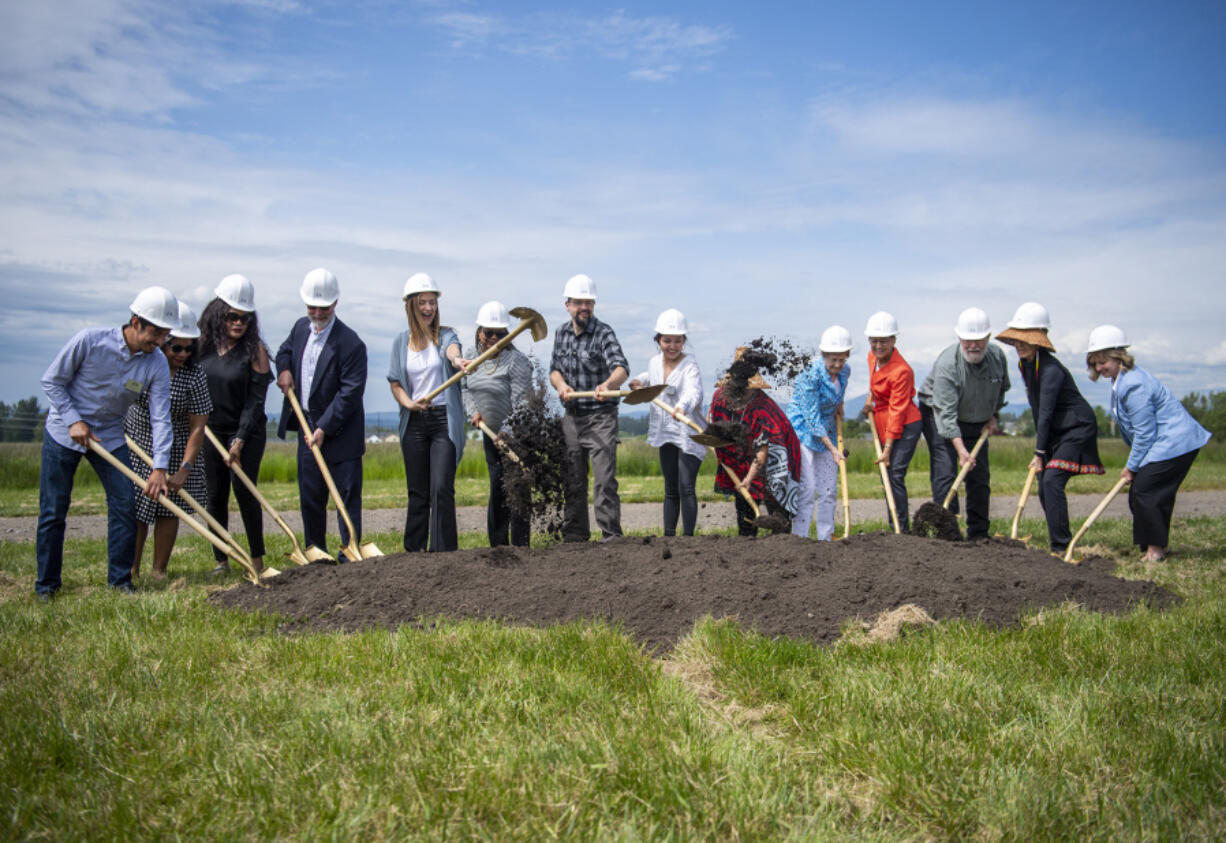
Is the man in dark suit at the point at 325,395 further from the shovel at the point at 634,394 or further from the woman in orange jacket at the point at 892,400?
the woman in orange jacket at the point at 892,400

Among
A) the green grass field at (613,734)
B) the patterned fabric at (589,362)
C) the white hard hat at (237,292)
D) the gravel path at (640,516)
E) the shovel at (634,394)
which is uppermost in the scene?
the white hard hat at (237,292)

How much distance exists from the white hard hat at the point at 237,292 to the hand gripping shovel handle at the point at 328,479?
719mm

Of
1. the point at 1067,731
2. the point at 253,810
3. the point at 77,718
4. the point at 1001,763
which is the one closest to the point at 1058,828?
the point at 1001,763

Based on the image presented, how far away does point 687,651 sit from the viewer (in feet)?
12.7

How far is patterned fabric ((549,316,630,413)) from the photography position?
688 cm

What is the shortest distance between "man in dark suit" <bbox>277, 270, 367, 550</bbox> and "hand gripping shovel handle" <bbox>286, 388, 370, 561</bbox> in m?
0.04

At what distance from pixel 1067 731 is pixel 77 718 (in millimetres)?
3514

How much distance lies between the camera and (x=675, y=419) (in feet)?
23.7

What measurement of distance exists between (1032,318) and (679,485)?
3437mm

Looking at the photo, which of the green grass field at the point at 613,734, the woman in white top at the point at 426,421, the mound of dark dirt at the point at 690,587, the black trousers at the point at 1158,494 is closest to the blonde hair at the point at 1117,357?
the black trousers at the point at 1158,494

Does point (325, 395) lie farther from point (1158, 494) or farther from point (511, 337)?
point (1158, 494)

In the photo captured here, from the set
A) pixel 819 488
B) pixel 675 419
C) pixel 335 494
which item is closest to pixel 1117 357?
A: pixel 819 488

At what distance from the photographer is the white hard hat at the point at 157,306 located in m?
5.45

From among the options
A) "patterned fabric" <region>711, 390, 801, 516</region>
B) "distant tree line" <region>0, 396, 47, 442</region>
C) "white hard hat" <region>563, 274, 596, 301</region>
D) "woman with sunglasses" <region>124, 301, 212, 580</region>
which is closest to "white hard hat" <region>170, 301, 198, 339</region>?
"woman with sunglasses" <region>124, 301, 212, 580</region>
